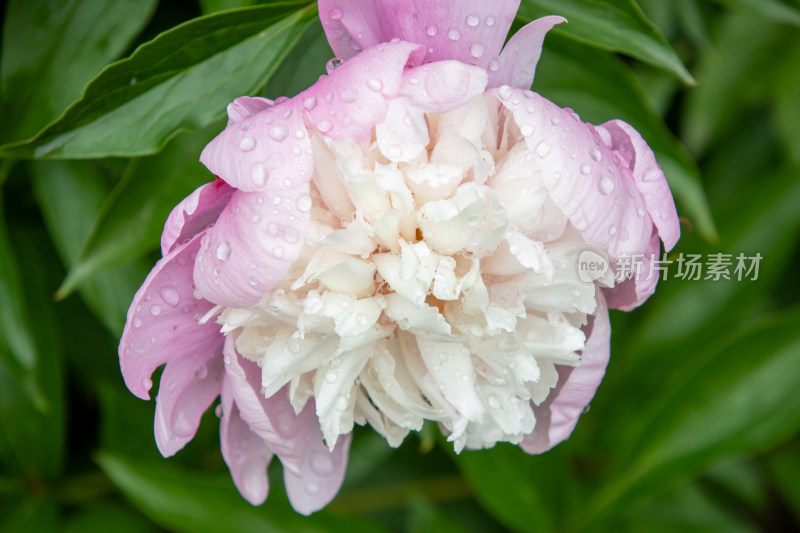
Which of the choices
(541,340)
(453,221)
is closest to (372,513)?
(541,340)

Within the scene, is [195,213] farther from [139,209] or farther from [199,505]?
[199,505]

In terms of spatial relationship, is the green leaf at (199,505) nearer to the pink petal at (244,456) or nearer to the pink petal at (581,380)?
the pink petal at (244,456)

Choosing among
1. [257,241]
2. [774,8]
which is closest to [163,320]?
[257,241]

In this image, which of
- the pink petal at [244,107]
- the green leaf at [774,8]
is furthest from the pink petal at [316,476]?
the green leaf at [774,8]

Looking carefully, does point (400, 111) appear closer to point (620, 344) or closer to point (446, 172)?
point (446, 172)

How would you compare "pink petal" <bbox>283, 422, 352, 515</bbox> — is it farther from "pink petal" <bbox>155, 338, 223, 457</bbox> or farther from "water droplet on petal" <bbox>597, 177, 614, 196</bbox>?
"water droplet on petal" <bbox>597, 177, 614, 196</bbox>

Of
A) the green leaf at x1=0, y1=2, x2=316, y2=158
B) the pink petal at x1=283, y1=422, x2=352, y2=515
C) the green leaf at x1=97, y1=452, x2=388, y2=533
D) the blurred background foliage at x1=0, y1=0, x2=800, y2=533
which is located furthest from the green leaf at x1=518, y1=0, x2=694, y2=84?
the green leaf at x1=97, y1=452, x2=388, y2=533
